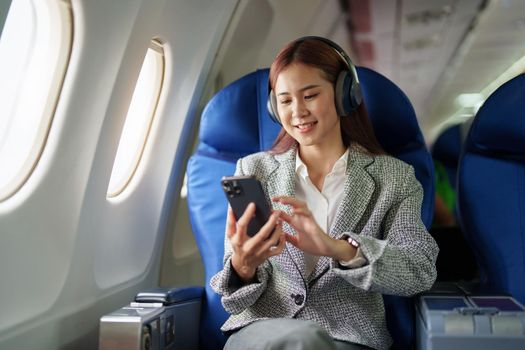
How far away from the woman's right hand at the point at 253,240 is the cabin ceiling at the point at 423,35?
1.82 metres

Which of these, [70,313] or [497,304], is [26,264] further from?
[497,304]

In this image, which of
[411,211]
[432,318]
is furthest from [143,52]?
[432,318]

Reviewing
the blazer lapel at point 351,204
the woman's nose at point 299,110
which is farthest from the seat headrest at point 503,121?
the woman's nose at point 299,110

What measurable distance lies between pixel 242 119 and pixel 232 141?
3.7 inches

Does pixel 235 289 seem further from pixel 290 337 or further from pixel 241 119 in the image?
Result: pixel 241 119

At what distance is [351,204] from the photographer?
1975 mm

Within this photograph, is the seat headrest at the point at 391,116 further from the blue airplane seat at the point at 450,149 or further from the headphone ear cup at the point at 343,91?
the blue airplane seat at the point at 450,149

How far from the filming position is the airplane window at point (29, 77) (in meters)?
2.03

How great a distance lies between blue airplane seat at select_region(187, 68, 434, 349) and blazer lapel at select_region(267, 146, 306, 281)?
1.09 feet

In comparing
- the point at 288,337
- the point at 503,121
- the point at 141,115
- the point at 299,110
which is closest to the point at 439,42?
the point at 503,121

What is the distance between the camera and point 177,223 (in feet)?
10.3

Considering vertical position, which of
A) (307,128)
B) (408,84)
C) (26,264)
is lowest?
(26,264)

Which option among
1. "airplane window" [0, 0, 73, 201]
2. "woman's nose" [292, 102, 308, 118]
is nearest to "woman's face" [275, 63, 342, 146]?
"woman's nose" [292, 102, 308, 118]

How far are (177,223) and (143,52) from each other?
1.04 metres
